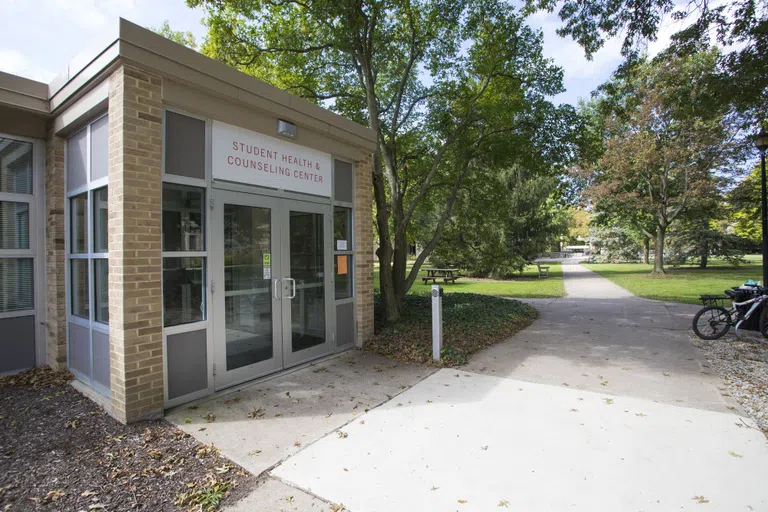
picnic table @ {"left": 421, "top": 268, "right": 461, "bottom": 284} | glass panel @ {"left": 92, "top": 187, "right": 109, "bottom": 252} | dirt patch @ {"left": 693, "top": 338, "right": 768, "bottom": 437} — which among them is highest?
glass panel @ {"left": 92, "top": 187, "right": 109, "bottom": 252}

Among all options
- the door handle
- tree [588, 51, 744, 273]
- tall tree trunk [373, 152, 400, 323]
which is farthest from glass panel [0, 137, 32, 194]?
tree [588, 51, 744, 273]

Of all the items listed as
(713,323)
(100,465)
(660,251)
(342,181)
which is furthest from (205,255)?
(660,251)

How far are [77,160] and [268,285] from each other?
2.70 m

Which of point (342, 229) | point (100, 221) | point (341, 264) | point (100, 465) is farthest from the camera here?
point (342, 229)

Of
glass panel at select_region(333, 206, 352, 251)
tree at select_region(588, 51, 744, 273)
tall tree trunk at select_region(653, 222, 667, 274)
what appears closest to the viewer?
glass panel at select_region(333, 206, 352, 251)

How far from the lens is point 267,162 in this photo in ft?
17.0

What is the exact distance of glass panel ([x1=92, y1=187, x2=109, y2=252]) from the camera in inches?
173

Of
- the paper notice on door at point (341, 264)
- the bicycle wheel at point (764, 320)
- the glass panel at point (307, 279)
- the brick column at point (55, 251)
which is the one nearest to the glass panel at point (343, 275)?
the paper notice on door at point (341, 264)

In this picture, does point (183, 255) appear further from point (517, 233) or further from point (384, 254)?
point (517, 233)

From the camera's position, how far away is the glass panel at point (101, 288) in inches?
173

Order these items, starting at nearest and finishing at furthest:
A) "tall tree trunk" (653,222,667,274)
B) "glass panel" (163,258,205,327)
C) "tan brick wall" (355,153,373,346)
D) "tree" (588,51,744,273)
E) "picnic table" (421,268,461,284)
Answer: "glass panel" (163,258,205,327) → "tan brick wall" (355,153,373,346) → "picnic table" (421,268,461,284) → "tree" (588,51,744,273) → "tall tree trunk" (653,222,667,274)

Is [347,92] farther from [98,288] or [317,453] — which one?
[317,453]

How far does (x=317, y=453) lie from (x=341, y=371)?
2.18 metres

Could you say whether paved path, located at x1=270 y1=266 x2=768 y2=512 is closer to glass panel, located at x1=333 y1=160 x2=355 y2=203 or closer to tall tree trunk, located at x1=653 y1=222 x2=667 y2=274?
glass panel, located at x1=333 y1=160 x2=355 y2=203
